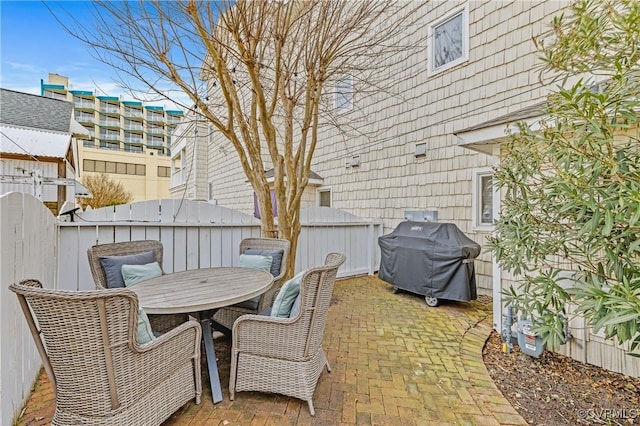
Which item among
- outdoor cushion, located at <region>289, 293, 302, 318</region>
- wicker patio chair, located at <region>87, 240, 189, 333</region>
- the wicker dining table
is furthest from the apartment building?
outdoor cushion, located at <region>289, 293, 302, 318</region>

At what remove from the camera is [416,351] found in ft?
11.0

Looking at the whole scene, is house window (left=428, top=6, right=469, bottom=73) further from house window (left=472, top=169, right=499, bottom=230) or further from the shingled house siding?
house window (left=472, top=169, right=499, bottom=230)

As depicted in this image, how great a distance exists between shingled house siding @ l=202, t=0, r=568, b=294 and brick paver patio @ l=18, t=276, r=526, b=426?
2498 mm

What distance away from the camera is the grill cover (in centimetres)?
457

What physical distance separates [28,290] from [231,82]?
3278 mm

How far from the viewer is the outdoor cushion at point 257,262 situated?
4.00m

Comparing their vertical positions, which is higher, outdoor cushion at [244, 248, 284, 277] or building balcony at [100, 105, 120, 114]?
building balcony at [100, 105, 120, 114]

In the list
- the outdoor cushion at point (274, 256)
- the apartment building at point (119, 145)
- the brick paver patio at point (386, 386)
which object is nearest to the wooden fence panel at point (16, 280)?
the brick paver patio at point (386, 386)

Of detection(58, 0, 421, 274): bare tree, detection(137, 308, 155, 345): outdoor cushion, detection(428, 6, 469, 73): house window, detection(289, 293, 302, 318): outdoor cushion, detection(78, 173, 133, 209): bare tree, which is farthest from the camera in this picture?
detection(78, 173, 133, 209): bare tree

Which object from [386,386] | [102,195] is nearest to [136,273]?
[386,386]

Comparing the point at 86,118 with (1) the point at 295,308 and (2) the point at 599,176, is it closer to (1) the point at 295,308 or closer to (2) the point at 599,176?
(1) the point at 295,308

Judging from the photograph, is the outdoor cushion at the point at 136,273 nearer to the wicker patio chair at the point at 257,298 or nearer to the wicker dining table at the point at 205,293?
the wicker dining table at the point at 205,293

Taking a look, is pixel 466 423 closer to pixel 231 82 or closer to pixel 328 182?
pixel 231 82

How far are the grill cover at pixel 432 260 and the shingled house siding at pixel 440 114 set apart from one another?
1.05m
